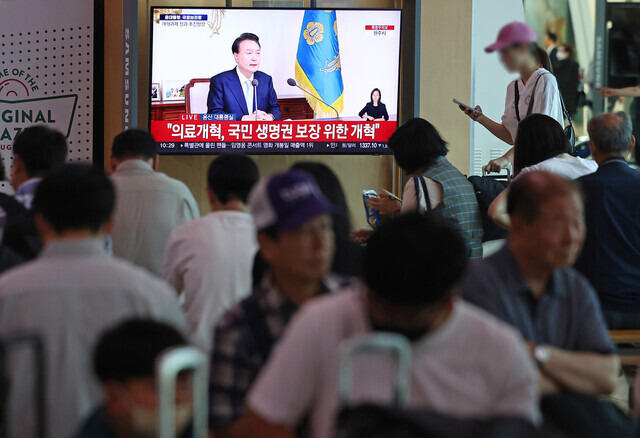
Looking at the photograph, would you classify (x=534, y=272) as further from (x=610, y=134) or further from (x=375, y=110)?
(x=375, y=110)

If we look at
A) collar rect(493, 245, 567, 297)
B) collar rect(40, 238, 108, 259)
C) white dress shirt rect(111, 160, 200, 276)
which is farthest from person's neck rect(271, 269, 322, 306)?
white dress shirt rect(111, 160, 200, 276)

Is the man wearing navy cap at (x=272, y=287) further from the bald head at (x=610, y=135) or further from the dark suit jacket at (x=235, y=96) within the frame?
the dark suit jacket at (x=235, y=96)

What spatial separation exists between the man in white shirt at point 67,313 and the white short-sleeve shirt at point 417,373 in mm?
470

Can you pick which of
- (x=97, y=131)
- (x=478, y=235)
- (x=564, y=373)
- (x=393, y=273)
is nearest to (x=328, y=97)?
(x=97, y=131)

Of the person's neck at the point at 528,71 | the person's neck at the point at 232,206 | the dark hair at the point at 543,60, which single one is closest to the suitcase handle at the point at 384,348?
the person's neck at the point at 232,206

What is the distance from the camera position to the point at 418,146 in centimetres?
445

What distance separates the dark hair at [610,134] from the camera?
4133 mm

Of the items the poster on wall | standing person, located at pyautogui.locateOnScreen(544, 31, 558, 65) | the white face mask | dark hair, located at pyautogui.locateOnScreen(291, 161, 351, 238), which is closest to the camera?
the white face mask

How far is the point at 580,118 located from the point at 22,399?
305 inches

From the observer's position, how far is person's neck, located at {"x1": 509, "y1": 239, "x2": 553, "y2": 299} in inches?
93.3

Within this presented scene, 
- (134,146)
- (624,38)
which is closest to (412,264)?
(134,146)

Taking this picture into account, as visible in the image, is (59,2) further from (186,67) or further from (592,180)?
(592,180)

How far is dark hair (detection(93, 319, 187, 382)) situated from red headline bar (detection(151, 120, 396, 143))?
5.06 m

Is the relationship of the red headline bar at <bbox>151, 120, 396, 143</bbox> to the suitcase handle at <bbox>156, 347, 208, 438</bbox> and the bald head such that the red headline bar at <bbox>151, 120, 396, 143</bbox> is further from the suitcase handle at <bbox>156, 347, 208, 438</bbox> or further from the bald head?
the suitcase handle at <bbox>156, 347, 208, 438</bbox>
